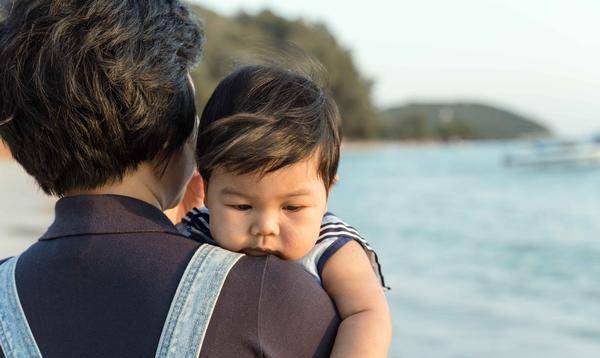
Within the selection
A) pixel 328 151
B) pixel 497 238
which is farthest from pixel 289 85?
pixel 497 238

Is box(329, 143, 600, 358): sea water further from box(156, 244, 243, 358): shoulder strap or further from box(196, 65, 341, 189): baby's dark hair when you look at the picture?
box(156, 244, 243, 358): shoulder strap

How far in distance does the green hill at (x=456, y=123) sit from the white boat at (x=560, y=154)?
35994mm

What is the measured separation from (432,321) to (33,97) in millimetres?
6911

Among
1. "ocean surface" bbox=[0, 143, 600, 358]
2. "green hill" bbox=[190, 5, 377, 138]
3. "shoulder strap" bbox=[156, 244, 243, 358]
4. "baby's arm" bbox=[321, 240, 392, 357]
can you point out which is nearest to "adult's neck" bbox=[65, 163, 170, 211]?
"shoulder strap" bbox=[156, 244, 243, 358]

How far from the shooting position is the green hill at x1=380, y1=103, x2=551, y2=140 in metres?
79.1

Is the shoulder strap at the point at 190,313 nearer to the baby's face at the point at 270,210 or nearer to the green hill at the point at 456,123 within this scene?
the baby's face at the point at 270,210

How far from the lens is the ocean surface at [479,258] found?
309 inches

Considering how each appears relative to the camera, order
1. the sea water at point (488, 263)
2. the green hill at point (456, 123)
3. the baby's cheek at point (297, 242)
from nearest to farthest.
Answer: the baby's cheek at point (297, 242) → the sea water at point (488, 263) → the green hill at point (456, 123)

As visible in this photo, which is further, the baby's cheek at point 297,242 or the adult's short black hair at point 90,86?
the baby's cheek at point 297,242

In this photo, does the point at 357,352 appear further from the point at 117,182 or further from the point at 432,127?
the point at 432,127

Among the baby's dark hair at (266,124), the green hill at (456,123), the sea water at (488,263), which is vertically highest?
the green hill at (456,123)

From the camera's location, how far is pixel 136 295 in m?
1.46

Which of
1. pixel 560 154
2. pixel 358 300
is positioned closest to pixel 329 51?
pixel 560 154

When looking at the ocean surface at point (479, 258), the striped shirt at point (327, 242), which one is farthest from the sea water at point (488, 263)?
the striped shirt at point (327, 242)
